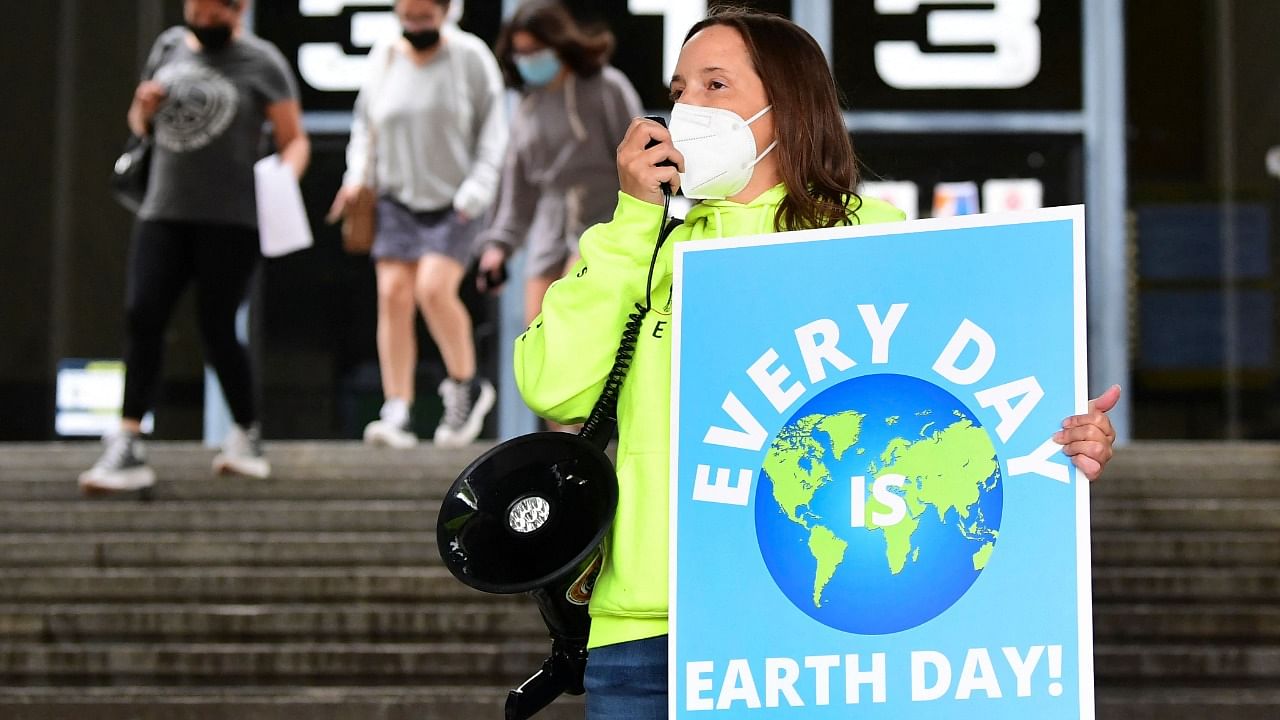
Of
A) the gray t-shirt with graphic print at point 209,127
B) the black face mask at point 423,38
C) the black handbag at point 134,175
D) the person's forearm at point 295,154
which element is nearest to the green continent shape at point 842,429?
the gray t-shirt with graphic print at point 209,127

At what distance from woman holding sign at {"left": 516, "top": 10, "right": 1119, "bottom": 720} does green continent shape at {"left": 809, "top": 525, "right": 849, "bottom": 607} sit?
209mm

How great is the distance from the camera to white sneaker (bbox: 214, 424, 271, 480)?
645cm

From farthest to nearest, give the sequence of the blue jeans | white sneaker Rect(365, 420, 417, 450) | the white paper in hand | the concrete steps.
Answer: white sneaker Rect(365, 420, 417, 450) → the white paper in hand → the concrete steps → the blue jeans

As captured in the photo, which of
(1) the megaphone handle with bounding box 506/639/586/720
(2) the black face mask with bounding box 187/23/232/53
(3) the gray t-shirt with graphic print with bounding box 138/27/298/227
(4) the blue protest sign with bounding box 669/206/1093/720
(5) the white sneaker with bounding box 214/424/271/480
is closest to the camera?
(4) the blue protest sign with bounding box 669/206/1093/720

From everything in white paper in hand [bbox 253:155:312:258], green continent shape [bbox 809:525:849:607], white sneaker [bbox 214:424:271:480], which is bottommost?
white sneaker [bbox 214:424:271:480]

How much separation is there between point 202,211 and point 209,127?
1.44 feet

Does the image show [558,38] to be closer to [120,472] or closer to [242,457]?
[242,457]

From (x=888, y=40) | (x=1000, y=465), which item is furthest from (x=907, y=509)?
(x=888, y=40)

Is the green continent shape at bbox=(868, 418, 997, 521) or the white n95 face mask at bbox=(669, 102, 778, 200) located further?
the white n95 face mask at bbox=(669, 102, 778, 200)

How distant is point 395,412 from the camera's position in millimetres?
7738

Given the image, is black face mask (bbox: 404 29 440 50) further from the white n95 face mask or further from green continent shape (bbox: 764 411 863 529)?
green continent shape (bbox: 764 411 863 529)

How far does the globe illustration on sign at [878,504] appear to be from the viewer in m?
2.05

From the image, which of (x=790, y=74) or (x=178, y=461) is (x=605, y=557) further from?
(x=178, y=461)

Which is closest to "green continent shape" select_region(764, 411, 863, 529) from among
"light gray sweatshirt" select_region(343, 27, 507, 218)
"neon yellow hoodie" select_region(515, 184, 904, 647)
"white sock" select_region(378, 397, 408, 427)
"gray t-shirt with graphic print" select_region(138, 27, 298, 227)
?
"neon yellow hoodie" select_region(515, 184, 904, 647)
